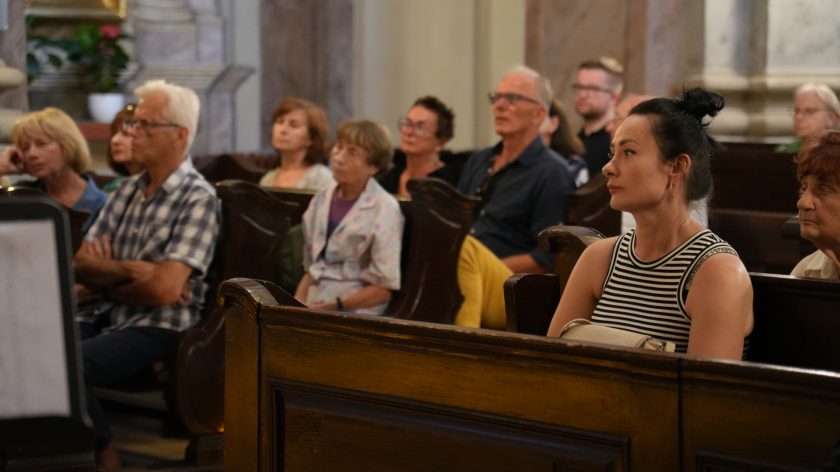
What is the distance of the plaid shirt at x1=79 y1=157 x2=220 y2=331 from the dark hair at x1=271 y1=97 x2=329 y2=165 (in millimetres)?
1782

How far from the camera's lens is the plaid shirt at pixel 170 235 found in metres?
4.38

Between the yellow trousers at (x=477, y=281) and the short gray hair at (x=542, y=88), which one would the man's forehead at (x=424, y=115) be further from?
the yellow trousers at (x=477, y=281)

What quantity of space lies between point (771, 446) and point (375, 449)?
699 mm

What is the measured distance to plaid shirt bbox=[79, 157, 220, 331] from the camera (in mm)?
4379

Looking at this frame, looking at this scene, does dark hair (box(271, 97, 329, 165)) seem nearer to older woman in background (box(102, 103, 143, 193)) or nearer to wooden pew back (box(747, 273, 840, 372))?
older woman in background (box(102, 103, 143, 193))

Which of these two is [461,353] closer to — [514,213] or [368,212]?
[368,212]

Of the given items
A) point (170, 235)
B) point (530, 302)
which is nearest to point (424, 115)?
point (170, 235)

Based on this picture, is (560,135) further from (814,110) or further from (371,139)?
(371,139)

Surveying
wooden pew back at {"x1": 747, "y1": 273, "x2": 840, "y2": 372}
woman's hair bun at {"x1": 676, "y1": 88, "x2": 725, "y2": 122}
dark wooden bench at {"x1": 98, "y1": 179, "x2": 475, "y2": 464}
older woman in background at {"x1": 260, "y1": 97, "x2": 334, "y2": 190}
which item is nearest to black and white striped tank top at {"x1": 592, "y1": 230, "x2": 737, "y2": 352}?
wooden pew back at {"x1": 747, "y1": 273, "x2": 840, "y2": 372}

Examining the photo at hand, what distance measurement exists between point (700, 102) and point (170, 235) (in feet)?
7.15

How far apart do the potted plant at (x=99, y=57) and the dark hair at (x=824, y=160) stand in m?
6.30

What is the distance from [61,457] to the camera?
373 cm

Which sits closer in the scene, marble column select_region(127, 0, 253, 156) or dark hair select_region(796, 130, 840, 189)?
dark hair select_region(796, 130, 840, 189)

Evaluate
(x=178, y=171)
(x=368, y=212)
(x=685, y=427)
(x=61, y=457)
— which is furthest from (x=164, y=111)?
(x=685, y=427)
